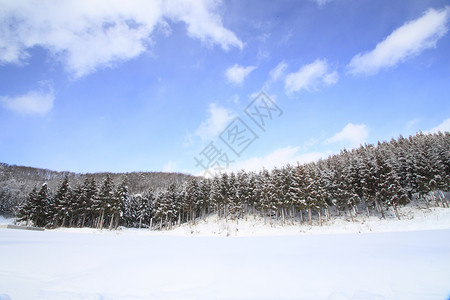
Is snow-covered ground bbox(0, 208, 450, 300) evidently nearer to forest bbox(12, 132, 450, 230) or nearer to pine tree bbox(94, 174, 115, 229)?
forest bbox(12, 132, 450, 230)

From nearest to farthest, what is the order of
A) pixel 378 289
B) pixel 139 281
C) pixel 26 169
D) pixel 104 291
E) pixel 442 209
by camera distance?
pixel 378 289, pixel 104 291, pixel 139 281, pixel 442 209, pixel 26 169

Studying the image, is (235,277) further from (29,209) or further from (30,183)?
(30,183)

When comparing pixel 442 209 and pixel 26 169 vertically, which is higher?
pixel 26 169

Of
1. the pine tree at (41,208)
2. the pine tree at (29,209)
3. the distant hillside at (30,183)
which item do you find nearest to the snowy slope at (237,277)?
the distant hillside at (30,183)

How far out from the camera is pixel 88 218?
56.4m

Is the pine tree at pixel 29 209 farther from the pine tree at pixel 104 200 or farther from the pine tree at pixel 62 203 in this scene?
the pine tree at pixel 104 200

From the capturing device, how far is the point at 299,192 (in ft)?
132

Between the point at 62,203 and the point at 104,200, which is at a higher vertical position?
the point at 104,200

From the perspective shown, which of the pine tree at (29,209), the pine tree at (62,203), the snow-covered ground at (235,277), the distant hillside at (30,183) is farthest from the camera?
the distant hillside at (30,183)

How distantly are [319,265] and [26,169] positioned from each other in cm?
25629

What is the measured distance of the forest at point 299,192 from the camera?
39.8 m

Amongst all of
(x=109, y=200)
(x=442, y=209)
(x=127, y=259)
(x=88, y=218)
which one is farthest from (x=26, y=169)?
(x=442, y=209)

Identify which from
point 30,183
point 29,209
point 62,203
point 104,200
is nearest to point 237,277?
point 104,200

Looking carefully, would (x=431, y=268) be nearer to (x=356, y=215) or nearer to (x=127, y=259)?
(x=127, y=259)
